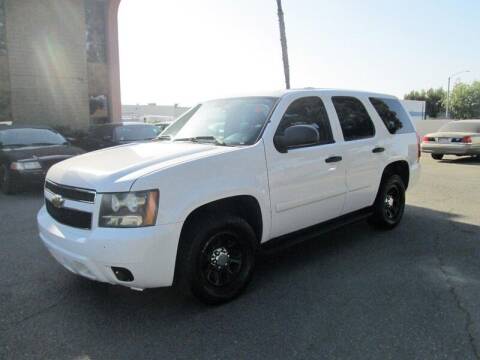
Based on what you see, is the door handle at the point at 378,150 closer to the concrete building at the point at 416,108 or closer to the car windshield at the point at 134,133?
the car windshield at the point at 134,133

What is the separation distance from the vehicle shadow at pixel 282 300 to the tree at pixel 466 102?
6938 centimetres

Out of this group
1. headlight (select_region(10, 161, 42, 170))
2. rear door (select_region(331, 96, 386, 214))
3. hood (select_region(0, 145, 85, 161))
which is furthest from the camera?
hood (select_region(0, 145, 85, 161))

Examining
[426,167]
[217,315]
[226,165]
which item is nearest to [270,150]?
[226,165]

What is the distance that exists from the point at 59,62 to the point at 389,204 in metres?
16.0

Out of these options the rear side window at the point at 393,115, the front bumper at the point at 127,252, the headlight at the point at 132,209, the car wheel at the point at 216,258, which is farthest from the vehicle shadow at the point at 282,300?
the rear side window at the point at 393,115

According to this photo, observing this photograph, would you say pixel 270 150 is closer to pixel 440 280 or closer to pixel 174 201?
pixel 174 201

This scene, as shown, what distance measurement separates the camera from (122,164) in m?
3.52

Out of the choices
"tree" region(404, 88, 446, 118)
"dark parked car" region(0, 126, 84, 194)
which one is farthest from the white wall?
"tree" region(404, 88, 446, 118)

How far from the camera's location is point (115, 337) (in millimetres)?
3205

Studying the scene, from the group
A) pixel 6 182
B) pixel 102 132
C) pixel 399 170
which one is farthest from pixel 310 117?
pixel 102 132

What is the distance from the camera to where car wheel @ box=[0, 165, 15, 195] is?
344 inches

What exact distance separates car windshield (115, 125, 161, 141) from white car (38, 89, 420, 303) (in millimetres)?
5999

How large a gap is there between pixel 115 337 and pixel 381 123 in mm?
4099

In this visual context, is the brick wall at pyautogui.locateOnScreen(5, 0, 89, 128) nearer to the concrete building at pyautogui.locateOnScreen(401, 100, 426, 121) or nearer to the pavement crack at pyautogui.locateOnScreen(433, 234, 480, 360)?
the pavement crack at pyautogui.locateOnScreen(433, 234, 480, 360)
